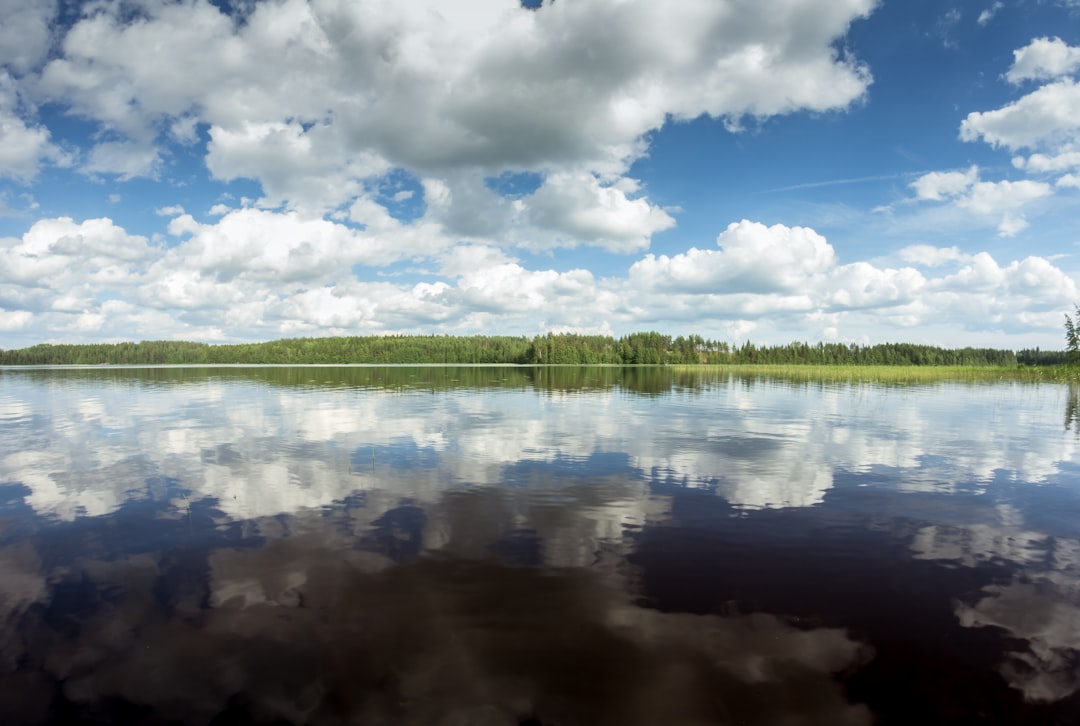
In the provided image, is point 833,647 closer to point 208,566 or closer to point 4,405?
point 208,566

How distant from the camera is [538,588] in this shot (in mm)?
11500

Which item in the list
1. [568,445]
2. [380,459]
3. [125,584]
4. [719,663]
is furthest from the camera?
[568,445]

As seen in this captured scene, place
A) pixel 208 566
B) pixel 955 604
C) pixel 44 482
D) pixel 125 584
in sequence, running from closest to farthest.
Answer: pixel 955 604
pixel 125 584
pixel 208 566
pixel 44 482

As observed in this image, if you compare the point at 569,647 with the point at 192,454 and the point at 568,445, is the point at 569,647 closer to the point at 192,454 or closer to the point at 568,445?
the point at 568,445

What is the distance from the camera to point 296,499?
59.8ft

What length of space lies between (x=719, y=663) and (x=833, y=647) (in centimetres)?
219

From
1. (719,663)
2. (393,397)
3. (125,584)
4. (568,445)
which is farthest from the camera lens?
(393,397)

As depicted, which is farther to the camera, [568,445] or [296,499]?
[568,445]

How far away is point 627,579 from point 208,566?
976 centimetres

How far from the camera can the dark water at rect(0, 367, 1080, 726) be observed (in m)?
8.11

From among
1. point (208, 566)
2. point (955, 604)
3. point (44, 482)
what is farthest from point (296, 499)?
point (955, 604)

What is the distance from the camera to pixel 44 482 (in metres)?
20.8

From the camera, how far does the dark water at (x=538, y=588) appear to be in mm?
8109

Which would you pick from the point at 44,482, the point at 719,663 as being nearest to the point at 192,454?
the point at 44,482
